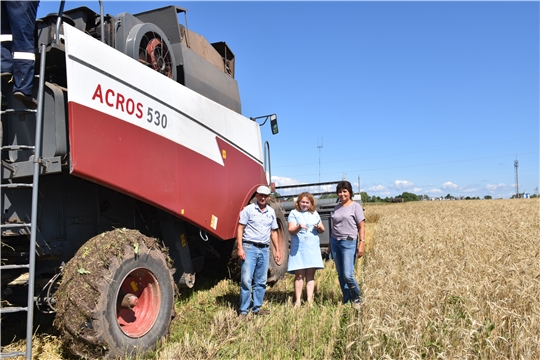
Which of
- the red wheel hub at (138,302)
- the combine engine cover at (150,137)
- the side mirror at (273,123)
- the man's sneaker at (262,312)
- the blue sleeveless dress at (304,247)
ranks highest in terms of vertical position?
the side mirror at (273,123)

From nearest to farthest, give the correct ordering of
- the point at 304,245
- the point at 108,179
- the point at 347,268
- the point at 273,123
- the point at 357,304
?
the point at 108,179 → the point at 357,304 → the point at 347,268 → the point at 304,245 → the point at 273,123

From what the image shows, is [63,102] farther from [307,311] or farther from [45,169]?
[307,311]

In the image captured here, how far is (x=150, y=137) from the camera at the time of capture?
3941mm

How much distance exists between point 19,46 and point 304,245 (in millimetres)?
3529

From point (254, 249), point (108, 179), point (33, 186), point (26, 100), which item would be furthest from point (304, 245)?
point (26, 100)

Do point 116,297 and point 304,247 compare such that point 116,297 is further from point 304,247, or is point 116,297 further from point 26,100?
point 304,247

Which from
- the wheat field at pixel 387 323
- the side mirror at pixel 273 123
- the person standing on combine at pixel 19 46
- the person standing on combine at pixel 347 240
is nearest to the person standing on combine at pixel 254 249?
the wheat field at pixel 387 323

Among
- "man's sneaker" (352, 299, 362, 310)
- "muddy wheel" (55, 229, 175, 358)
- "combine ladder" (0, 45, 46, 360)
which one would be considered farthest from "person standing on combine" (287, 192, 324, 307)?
"combine ladder" (0, 45, 46, 360)

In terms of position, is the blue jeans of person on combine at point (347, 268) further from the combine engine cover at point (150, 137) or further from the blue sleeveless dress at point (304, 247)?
the combine engine cover at point (150, 137)

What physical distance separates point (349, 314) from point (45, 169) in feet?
9.89

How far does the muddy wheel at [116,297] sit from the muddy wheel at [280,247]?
2317 mm

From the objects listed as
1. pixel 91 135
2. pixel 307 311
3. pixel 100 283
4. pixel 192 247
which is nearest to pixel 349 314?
pixel 307 311

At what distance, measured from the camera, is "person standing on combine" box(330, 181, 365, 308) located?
4949 mm

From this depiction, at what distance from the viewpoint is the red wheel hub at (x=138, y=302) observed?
3.73 meters
